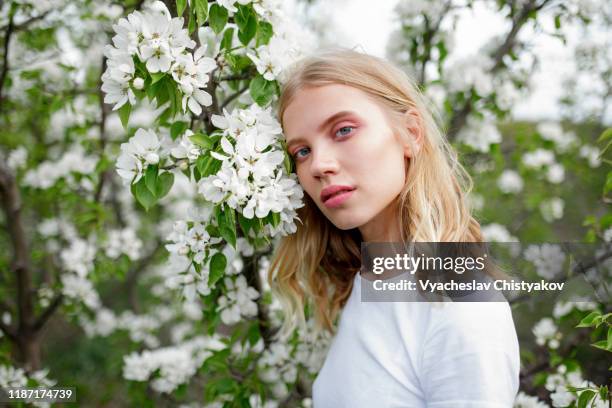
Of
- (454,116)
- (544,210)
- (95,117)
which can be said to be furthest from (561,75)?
(95,117)

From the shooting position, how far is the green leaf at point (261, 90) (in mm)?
1462

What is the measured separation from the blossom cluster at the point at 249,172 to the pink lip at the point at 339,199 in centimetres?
10

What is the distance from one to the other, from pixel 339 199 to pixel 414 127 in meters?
0.34

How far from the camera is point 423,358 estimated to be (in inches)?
49.6

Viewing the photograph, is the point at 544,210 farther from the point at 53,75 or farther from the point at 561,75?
the point at 53,75

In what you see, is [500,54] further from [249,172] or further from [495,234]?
[249,172]

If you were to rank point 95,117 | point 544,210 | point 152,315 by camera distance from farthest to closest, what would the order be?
point 152,315 < point 544,210 < point 95,117

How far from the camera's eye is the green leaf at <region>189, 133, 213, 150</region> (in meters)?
1.30

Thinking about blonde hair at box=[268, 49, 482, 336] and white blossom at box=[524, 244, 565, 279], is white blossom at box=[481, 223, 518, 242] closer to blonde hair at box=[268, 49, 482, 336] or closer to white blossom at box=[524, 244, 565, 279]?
white blossom at box=[524, 244, 565, 279]

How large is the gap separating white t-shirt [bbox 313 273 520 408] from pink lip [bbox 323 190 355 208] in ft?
1.03

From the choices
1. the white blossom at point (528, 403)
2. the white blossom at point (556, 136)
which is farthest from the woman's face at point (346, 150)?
the white blossom at point (556, 136)

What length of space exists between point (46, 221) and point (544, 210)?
11.5ft

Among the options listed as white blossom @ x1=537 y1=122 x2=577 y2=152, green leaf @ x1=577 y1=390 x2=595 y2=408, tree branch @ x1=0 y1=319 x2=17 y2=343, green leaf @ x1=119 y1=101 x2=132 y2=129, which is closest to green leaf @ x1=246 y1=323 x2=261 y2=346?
green leaf @ x1=119 y1=101 x2=132 y2=129

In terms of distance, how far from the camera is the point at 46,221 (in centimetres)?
363
